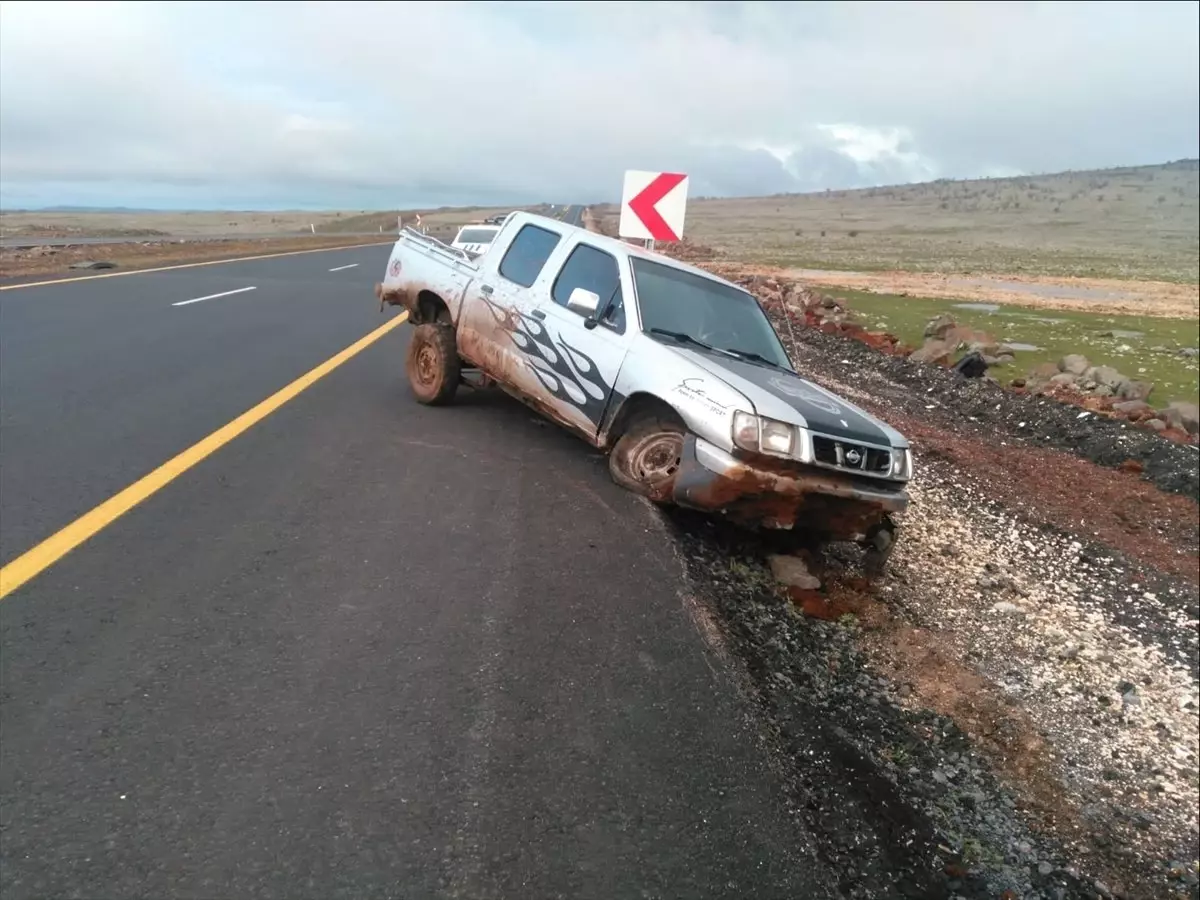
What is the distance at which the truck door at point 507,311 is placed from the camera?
7648 mm

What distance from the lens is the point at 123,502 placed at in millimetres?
5500

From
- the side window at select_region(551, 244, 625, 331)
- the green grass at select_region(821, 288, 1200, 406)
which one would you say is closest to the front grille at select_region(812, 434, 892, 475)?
the side window at select_region(551, 244, 625, 331)

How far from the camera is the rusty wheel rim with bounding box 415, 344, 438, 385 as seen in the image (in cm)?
873

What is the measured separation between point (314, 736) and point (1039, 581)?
6.12 m

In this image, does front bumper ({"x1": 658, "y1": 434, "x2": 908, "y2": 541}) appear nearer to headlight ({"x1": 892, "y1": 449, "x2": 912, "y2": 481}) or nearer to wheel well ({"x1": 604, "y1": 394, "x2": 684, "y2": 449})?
headlight ({"x1": 892, "y1": 449, "x2": 912, "y2": 481})

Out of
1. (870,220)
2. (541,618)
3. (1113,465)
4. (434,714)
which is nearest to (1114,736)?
(541,618)

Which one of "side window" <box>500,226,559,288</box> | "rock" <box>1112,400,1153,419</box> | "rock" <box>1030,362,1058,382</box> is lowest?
"rock" <box>1112,400,1153,419</box>

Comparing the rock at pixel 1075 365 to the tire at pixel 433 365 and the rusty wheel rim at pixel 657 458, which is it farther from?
the rusty wheel rim at pixel 657 458

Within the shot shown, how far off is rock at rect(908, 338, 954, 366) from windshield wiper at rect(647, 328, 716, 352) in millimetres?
9493

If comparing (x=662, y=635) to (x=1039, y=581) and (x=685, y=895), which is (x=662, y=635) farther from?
(x=1039, y=581)

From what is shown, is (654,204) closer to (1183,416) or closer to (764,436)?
(1183,416)

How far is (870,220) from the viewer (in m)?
99.8

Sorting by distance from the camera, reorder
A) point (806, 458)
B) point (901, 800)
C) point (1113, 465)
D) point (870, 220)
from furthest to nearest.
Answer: point (870, 220)
point (1113, 465)
point (806, 458)
point (901, 800)

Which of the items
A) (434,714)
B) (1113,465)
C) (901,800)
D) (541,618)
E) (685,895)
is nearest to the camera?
(685,895)
